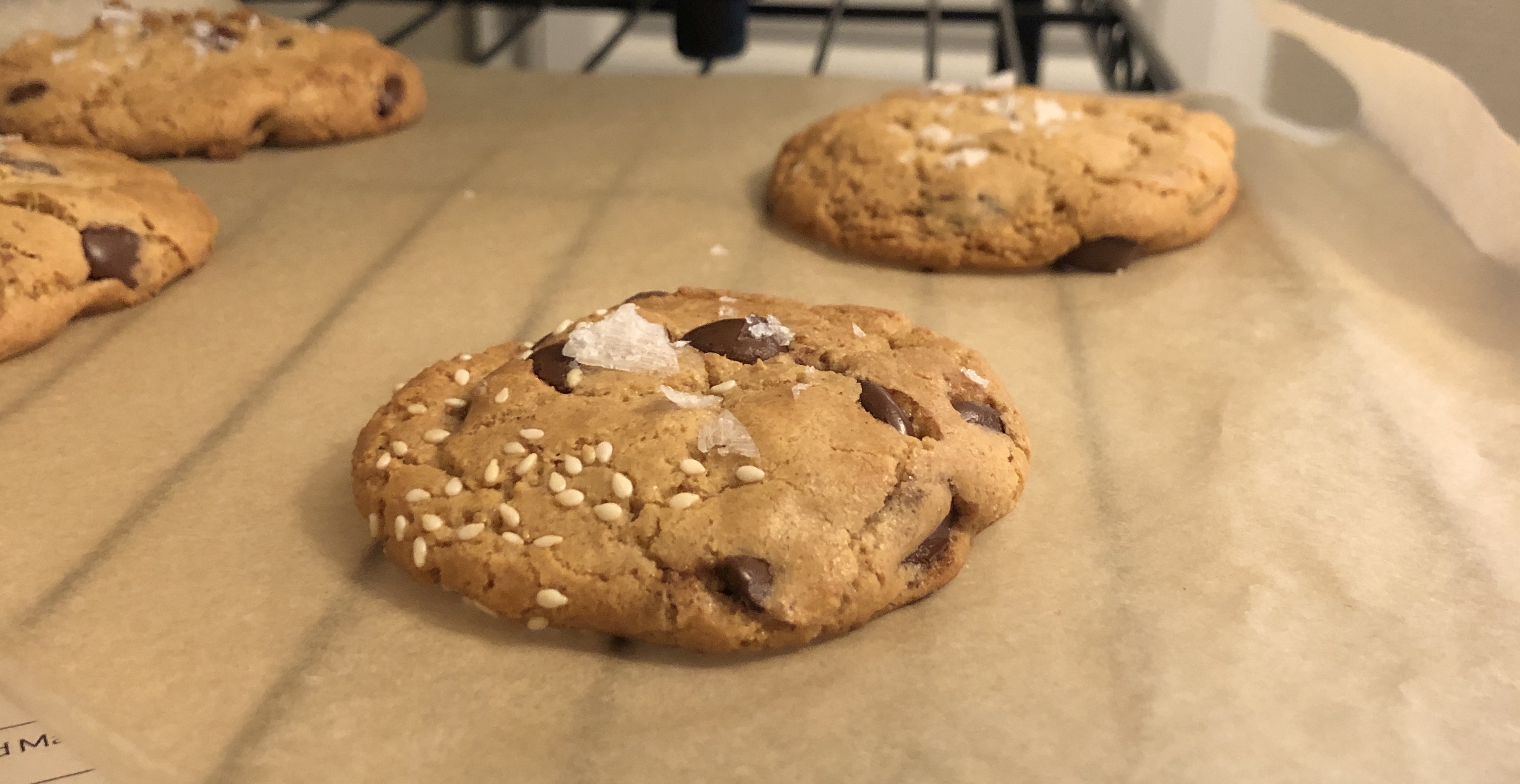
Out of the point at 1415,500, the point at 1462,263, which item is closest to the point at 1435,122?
the point at 1462,263

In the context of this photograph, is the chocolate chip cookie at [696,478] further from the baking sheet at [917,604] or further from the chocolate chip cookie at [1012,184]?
the chocolate chip cookie at [1012,184]

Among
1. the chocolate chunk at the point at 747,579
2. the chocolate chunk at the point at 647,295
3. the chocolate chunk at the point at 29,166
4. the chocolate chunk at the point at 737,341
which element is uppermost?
the chocolate chunk at the point at 29,166

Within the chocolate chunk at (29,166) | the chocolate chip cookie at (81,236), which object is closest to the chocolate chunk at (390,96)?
the chocolate chip cookie at (81,236)

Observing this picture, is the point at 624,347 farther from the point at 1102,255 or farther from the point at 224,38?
the point at 224,38

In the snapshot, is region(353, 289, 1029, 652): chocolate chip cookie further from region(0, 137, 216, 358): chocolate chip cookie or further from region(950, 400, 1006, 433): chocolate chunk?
region(0, 137, 216, 358): chocolate chip cookie

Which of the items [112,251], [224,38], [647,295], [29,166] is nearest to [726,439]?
[647,295]

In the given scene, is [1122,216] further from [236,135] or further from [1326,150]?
[236,135]

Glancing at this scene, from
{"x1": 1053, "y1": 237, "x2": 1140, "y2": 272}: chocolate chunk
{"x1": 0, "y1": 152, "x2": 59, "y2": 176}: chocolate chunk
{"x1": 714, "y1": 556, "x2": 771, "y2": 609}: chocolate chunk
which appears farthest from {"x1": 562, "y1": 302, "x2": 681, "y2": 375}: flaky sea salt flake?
{"x1": 0, "y1": 152, "x2": 59, "y2": 176}: chocolate chunk

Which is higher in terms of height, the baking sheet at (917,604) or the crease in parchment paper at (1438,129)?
the crease in parchment paper at (1438,129)
